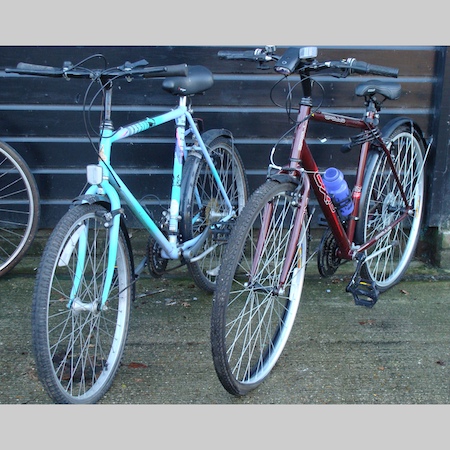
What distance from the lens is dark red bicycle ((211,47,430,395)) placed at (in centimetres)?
320

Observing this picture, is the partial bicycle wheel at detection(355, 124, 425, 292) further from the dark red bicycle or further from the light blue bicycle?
the light blue bicycle

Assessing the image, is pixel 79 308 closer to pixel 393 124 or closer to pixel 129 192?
pixel 129 192

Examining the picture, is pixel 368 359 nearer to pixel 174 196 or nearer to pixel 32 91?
pixel 174 196

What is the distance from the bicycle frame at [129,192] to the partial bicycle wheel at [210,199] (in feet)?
0.19

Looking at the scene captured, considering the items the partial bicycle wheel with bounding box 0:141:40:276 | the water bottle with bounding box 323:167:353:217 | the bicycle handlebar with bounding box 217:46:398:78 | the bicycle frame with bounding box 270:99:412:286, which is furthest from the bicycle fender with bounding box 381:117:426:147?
the partial bicycle wheel with bounding box 0:141:40:276

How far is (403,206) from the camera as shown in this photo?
178 inches

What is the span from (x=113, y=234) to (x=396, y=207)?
7.12 feet

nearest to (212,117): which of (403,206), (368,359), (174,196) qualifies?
(174,196)

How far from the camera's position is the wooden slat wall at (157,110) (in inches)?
186

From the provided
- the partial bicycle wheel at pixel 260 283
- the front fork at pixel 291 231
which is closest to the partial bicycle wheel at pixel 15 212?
the partial bicycle wheel at pixel 260 283

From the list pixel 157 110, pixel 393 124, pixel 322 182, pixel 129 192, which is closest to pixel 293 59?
pixel 322 182

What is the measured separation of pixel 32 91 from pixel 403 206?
2878 mm

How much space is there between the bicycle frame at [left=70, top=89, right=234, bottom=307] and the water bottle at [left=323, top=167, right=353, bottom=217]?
0.79m

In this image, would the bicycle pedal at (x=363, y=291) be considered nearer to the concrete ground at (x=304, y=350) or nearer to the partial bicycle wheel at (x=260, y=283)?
the concrete ground at (x=304, y=350)
